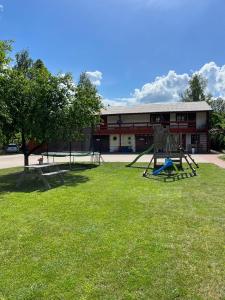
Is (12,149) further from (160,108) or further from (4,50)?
(4,50)

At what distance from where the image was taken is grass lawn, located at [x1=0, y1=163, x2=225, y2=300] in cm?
367

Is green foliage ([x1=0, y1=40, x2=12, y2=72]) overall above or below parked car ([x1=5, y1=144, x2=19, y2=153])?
above

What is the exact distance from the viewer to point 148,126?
123 ft

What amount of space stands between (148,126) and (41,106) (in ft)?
83.8

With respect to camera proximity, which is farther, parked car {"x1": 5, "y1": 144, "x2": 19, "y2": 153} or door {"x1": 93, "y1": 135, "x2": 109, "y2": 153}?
door {"x1": 93, "y1": 135, "x2": 109, "y2": 153}

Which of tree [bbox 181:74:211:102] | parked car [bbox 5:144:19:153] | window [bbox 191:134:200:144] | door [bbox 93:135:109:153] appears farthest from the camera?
tree [bbox 181:74:211:102]

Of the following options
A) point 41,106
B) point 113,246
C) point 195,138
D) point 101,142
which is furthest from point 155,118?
point 113,246

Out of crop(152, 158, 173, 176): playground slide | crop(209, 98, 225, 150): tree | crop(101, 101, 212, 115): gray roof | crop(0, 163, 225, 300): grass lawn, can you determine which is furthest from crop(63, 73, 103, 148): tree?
crop(101, 101, 212, 115): gray roof

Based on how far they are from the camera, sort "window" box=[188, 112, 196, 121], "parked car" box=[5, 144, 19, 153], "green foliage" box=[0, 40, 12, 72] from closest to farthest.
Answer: "green foliage" box=[0, 40, 12, 72] < "window" box=[188, 112, 196, 121] < "parked car" box=[5, 144, 19, 153]

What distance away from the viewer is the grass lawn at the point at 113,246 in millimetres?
3666

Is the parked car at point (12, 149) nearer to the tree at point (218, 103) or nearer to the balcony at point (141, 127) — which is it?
the balcony at point (141, 127)

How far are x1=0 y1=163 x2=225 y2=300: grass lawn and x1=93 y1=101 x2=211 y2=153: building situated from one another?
2836 cm

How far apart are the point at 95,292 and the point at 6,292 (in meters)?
0.99

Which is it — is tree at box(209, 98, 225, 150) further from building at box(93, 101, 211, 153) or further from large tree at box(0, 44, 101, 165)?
large tree at box(0, 44, 101, 165)
